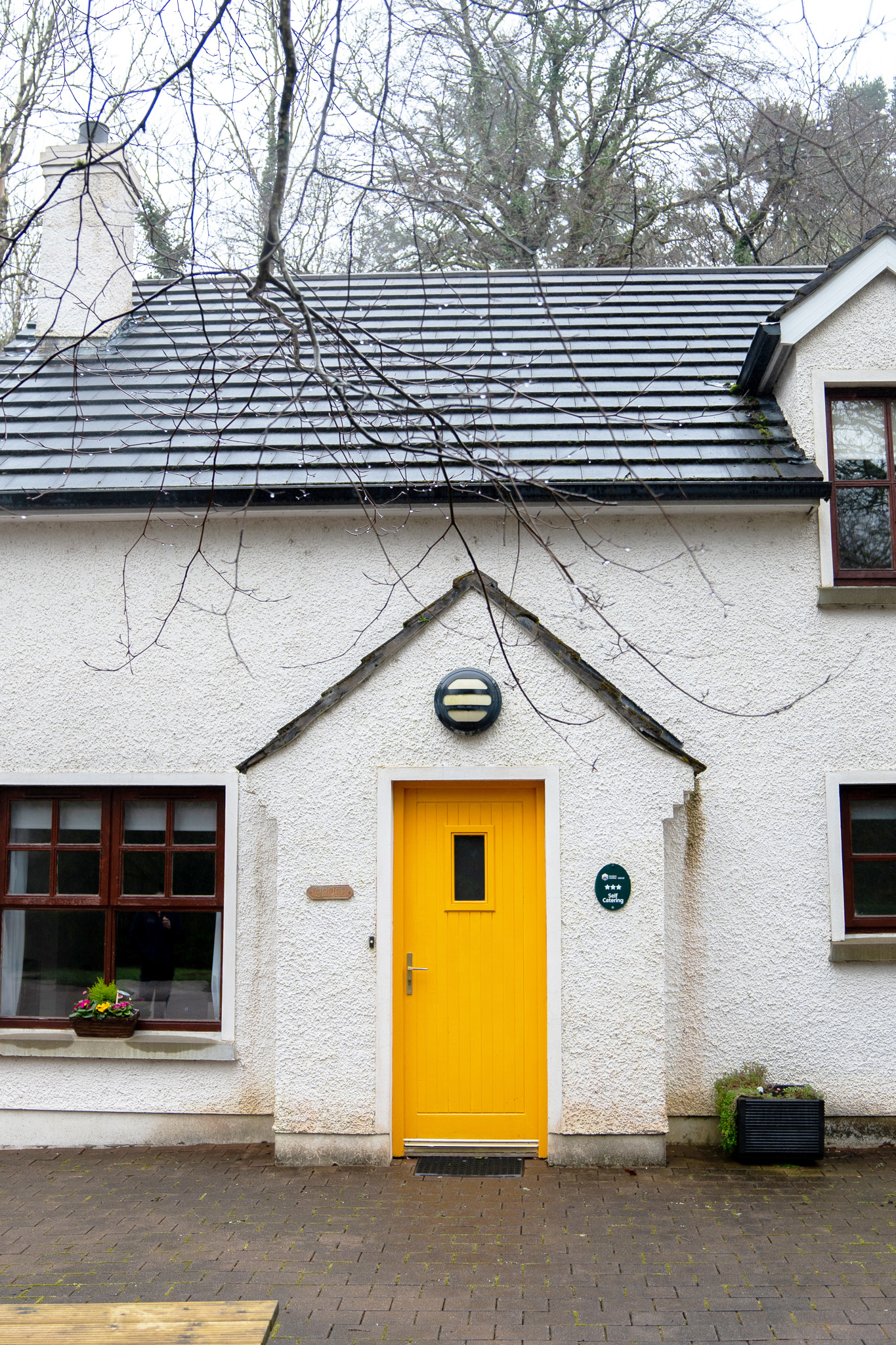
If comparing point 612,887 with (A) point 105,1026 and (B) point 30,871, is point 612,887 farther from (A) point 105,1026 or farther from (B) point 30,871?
(B) point 30,871

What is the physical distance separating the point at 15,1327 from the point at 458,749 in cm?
400

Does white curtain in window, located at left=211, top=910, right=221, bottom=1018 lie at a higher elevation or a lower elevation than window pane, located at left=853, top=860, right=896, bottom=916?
lower

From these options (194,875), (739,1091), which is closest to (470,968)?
(739,1091)

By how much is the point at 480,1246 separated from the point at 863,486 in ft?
18.7

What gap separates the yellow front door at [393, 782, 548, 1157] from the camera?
22.5 ft

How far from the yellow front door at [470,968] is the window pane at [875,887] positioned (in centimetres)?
231

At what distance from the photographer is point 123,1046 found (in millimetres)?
7234

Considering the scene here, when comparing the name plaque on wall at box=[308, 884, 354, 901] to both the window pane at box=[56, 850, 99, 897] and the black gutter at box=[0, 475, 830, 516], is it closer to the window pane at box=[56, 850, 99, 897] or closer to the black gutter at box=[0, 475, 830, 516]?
the window pane at box=[56, 850, 99, 897]

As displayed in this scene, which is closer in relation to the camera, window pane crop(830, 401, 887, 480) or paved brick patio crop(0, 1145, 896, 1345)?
paved brick patio crop(0, 1145, 896, 1345)

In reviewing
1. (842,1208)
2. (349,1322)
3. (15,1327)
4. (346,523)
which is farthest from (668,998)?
(15,1327)

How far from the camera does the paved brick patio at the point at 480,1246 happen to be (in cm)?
471

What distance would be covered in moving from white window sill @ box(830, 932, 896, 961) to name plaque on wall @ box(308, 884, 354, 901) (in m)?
3.35

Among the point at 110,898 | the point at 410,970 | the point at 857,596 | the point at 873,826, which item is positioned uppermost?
the point at 857,596

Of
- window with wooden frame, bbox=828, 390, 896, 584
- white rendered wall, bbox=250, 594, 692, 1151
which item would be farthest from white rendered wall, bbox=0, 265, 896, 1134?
window with wooden frame, bbox=828, 390, 896, 584
